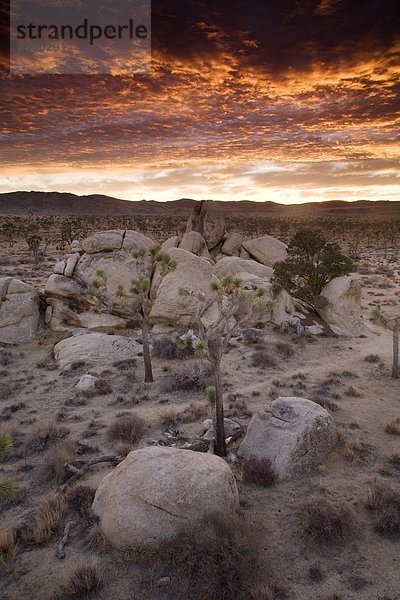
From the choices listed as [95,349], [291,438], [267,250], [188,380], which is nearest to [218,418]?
[291,438]

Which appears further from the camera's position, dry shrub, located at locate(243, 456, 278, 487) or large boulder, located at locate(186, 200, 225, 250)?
large boulder, located at locate(186, 200, 225, 250)

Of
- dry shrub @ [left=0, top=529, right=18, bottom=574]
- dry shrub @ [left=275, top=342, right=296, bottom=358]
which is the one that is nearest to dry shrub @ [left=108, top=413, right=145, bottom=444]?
dry shrub @ [left=0, top=529, right=18, bottom=574]

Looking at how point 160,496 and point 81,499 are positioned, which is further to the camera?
point 81,499

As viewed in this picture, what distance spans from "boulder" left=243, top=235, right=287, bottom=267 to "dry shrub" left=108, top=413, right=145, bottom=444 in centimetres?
2138

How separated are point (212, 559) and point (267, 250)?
27.1m

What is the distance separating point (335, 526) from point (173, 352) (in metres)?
12.4

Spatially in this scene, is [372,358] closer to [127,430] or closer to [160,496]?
[127,430]

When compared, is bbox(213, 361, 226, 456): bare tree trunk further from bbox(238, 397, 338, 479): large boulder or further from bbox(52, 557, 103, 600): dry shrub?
bbox(52, 557, 103, 600): dry shrub

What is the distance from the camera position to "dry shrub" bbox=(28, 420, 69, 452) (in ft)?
37.1

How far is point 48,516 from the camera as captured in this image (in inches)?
318

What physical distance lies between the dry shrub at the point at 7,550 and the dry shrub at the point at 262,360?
12124mm

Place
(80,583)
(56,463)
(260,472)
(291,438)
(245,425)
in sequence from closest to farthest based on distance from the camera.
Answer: (80,583) → (260,472) → (291,438) → (56,463) → (245,425)

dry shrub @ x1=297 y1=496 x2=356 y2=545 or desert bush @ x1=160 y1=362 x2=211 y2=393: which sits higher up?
desert bush @ x1=160 y1=362 x2=211 y2=393

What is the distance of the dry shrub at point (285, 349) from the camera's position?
19.5 metres
